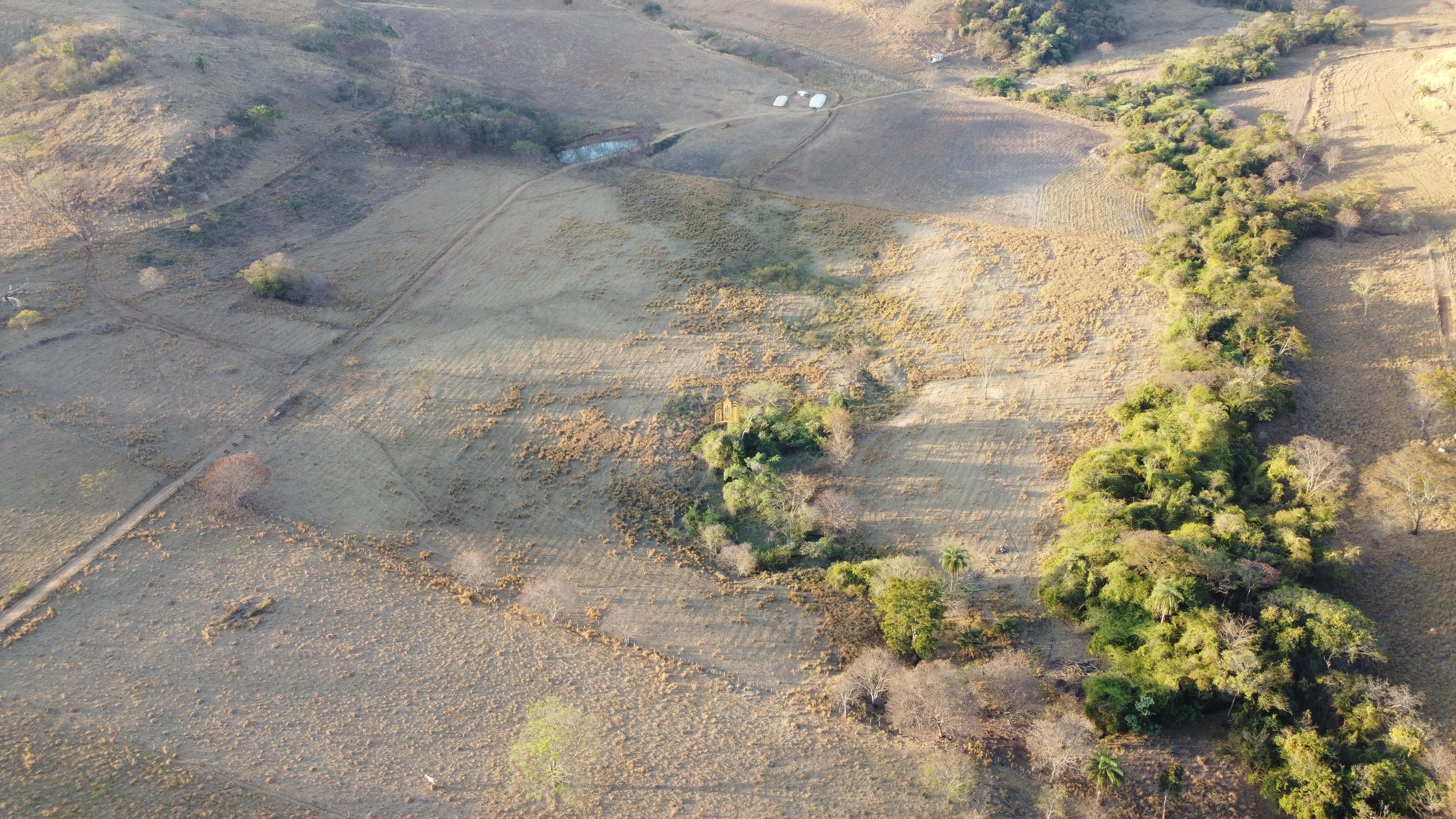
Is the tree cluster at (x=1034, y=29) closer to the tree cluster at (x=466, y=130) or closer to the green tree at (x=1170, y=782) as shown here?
the tree cluster at (x=466, y=130)

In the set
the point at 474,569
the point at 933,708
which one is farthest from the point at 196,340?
the point at 933,708

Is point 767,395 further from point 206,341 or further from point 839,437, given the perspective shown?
point 206,341

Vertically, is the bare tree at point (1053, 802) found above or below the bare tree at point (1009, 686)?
below

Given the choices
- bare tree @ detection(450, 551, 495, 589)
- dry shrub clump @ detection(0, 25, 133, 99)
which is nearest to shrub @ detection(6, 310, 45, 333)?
dry shrub clump @ detection(0, 25, 133, 99)

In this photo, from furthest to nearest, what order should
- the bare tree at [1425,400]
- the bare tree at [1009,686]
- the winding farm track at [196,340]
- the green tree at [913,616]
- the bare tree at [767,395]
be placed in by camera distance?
the bare tree at [767,395], the bare tree at [1425,400], the winding farm track at [196,340], the green tree at [913,616], the bare tree at [1009,686]

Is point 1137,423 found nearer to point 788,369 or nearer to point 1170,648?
point 1170,648

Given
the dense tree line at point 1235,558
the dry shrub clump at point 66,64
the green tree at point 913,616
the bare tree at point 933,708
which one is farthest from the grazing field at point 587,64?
the bare tree at point 933,708
